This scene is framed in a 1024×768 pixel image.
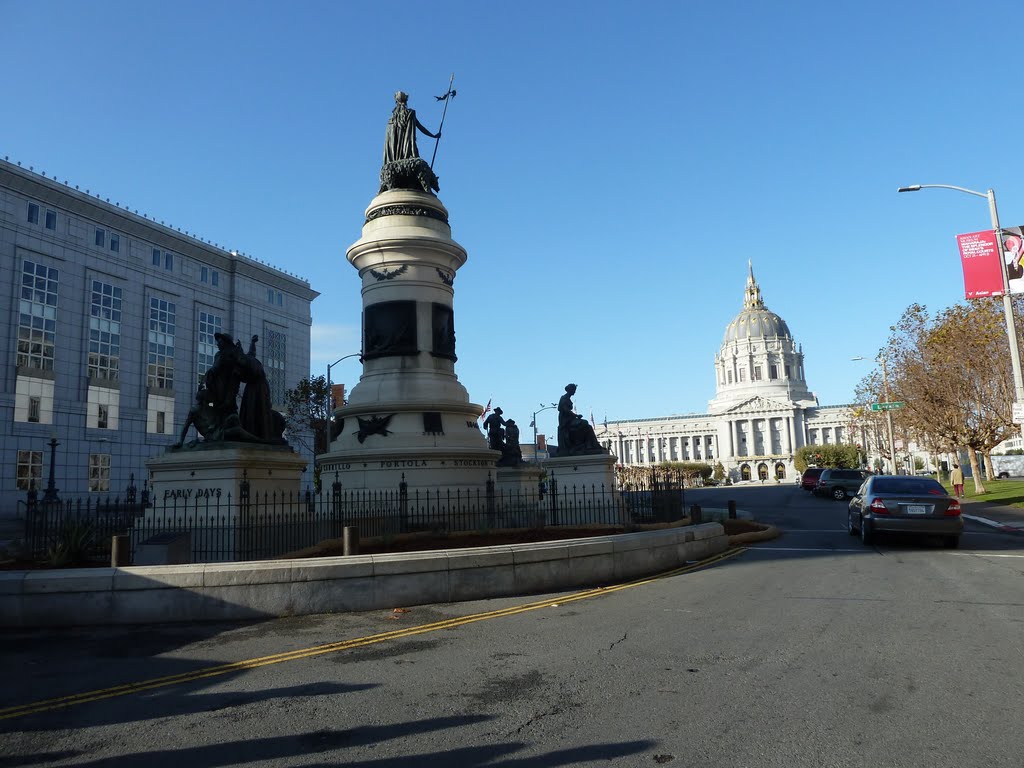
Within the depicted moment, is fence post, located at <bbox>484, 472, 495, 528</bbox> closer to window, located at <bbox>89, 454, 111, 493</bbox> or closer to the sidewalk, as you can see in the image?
the sidewalk

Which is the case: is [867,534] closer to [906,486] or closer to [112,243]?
[906,486]

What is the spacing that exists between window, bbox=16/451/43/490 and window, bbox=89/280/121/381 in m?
6.98

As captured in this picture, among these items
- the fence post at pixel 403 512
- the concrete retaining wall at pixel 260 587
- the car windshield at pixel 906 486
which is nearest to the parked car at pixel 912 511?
the car windshield at pixel 906 486

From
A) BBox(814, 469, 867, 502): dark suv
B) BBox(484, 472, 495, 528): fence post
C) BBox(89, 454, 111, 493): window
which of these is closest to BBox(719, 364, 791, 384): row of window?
BBox(814, 469, 867, 502): dark suv

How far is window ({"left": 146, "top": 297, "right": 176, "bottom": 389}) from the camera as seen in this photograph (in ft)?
190

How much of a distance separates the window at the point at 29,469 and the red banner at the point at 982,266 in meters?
51.4

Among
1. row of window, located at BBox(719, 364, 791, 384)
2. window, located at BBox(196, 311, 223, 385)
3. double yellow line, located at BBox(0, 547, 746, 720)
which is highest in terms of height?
row of window, located at BBox(719, 364, 791, 384)

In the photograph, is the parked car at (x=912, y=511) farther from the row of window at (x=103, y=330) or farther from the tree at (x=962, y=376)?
the row of window at (x=103, y=330)

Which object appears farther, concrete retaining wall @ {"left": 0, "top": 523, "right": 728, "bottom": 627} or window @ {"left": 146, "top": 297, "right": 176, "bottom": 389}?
window @ {"left": 146, "top": 297, "right": 176, "bottom": 389}

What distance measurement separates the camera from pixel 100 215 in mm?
54438

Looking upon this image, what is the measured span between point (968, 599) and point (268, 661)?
8397 millimetres

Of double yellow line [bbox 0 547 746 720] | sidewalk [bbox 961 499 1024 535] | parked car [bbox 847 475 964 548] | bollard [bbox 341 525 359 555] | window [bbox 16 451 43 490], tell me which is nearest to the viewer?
double yellow line [bbox 0 547 746 720]

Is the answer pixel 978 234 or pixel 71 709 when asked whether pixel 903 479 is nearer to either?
pixel 978 234

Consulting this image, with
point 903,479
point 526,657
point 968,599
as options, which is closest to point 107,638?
point 526,657
